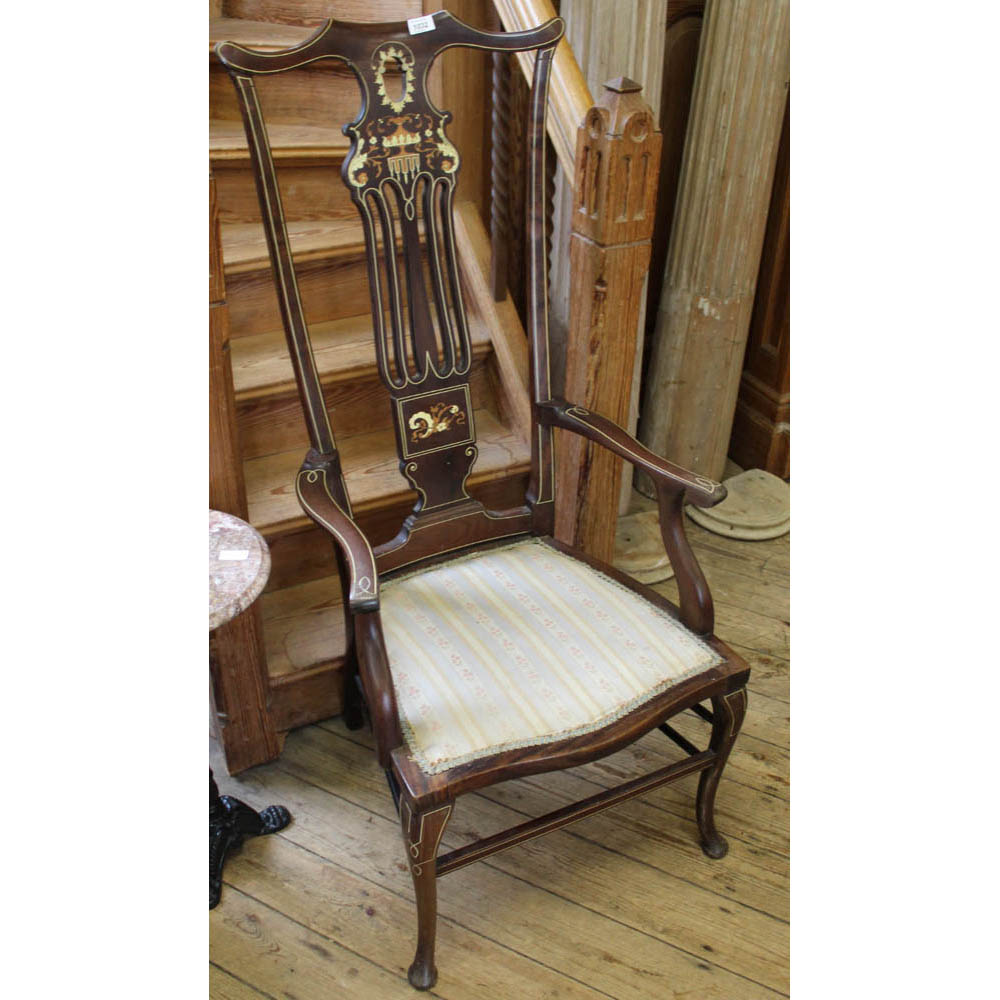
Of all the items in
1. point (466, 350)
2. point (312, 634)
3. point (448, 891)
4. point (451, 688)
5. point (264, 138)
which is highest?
point (264, 138)

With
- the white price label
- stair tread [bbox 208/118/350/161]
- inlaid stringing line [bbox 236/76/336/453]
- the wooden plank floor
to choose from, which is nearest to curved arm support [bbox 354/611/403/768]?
inlaid stringing line [bbox 236/76/336/453]

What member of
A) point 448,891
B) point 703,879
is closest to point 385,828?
point 448,891

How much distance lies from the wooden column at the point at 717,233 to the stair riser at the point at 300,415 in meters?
0.71

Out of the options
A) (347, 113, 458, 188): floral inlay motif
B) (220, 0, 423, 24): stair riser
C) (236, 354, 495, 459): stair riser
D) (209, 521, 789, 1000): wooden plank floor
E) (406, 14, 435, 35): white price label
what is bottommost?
(209, 521, 789, 1000): wooden plank floor

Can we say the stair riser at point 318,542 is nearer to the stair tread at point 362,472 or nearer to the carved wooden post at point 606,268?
the stair tread at point 362,472

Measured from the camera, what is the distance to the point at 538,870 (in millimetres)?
1850

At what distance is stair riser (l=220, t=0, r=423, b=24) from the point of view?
2529 millimetres

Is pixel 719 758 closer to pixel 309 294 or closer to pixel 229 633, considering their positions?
pixel 229 633

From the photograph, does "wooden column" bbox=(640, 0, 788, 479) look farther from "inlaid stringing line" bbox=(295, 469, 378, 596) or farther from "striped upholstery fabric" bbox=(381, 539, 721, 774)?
"inlaid stringing line" bbox=(295, 469, 378, 596)

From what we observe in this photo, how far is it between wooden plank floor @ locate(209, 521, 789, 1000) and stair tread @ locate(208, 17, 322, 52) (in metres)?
1.66

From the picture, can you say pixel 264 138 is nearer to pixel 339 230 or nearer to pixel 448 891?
pixel 339 230

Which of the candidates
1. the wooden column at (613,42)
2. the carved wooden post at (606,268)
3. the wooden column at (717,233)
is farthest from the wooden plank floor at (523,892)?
the wooden column at (717,233)

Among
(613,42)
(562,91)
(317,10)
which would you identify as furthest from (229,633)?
(317,10)

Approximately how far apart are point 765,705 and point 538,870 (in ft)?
2.28
